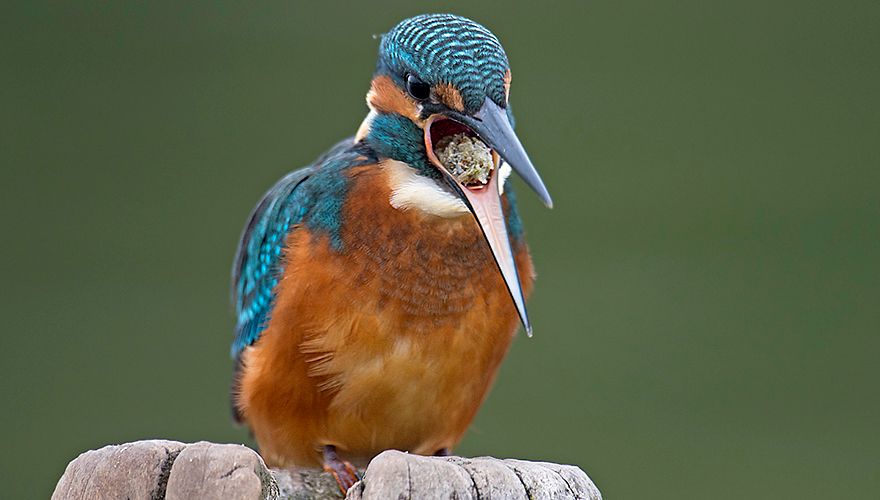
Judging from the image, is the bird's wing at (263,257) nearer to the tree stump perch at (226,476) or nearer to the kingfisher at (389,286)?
the kingfisher at (389,286)

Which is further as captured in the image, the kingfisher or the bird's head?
the kingfisher

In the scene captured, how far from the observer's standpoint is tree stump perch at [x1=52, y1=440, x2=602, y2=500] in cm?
117

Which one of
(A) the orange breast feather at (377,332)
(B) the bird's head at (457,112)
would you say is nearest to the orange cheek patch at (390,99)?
(B) the bird's head at (457,112)

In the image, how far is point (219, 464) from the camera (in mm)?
1173

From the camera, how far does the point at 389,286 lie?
180 centimetres

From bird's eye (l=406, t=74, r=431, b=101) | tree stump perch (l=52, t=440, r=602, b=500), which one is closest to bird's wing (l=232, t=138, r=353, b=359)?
bird's eye (l=406, t=74, r=431, b=101)

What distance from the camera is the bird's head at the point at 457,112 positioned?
155cm

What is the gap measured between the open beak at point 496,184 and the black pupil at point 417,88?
0.05 metres

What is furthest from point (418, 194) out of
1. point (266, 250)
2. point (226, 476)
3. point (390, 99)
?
point (226, 476)

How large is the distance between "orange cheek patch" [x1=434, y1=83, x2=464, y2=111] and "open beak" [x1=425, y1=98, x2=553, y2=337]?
12mm

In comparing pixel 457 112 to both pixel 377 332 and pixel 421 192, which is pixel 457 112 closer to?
pixel 421 192

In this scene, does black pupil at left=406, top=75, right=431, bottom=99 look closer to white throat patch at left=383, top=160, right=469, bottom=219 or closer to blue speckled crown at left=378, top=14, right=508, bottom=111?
blue speckled crown at left=378, top=14, right=508, bottom=111

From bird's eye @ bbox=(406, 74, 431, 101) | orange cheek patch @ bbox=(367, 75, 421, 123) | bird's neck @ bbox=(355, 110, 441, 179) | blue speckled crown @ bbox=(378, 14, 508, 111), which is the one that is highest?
blue speckled crown @ bbox=(378, 14, 508, 111)

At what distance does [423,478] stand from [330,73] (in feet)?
8.83
